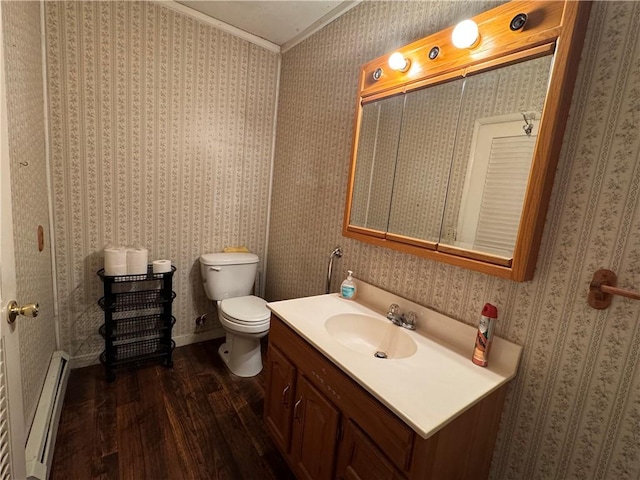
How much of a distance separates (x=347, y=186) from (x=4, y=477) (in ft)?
5.07

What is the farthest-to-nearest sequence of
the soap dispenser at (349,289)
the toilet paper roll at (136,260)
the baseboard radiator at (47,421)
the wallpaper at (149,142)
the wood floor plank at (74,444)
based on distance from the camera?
the toilet paper roll at (136,260)
the wallpaper at (149,142)
the soap dispenser at (349,289)
the wood floor plank at (74,444)
the baseboard radiator at (47,421)

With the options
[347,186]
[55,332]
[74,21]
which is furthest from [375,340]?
[74,21]

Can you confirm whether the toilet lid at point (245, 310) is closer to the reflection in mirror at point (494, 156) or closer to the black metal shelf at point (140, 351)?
the black metal shelf at point (140, 351)

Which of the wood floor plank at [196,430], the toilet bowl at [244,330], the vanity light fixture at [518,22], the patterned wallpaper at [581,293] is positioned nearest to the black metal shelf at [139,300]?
the toilet bowl at [244,330]

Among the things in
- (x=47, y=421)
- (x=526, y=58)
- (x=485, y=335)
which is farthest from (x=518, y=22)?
(x=47, y=421)

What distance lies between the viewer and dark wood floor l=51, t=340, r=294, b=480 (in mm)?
1304

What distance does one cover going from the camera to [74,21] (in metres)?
1.60

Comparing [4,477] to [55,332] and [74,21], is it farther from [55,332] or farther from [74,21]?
[74,21]

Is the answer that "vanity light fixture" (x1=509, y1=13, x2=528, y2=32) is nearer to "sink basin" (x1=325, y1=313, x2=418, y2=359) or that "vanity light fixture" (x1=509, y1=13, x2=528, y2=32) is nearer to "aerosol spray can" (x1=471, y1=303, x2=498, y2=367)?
"aerosol spray can" (x1=471, y1=303, x2=498, y2=367)

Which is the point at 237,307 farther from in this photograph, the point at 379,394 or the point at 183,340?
the point at 379,394

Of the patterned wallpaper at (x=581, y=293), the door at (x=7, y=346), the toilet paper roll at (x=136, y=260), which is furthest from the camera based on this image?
the toilet paper roll at (x=136, y=260)

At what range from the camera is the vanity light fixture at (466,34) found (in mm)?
974

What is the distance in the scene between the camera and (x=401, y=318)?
1.29 metres

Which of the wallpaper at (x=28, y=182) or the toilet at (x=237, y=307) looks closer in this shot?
the wallpaper at (x=28, y=182)
